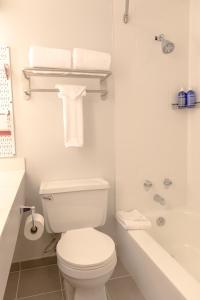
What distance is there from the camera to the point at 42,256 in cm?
191

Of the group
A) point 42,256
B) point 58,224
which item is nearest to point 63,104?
point 58,224

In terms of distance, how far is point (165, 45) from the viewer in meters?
1.87

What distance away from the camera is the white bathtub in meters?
1.17

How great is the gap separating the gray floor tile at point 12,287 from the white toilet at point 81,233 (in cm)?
37

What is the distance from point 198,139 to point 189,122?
201mm

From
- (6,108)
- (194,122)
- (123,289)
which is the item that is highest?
(6,108)

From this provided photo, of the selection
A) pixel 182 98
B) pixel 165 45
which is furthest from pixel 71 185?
pixel 165 45

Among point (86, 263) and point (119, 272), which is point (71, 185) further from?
point (119, 272)

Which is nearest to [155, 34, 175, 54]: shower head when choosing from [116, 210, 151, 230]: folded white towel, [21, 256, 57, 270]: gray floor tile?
[116, 210, 151, 230]: folded white towel

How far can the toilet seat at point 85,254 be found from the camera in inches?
49.6

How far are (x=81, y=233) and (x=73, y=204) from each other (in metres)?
0.22

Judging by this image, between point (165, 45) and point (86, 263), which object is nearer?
point (86, 263)

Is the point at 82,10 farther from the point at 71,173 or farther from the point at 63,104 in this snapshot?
the point at 71,173

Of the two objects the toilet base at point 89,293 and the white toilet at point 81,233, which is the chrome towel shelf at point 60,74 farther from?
the toilet base at point 89,293
